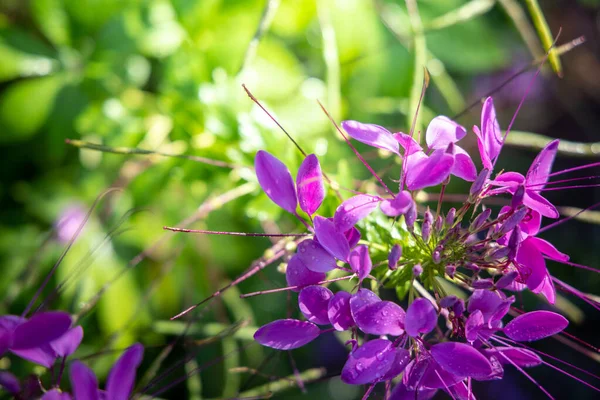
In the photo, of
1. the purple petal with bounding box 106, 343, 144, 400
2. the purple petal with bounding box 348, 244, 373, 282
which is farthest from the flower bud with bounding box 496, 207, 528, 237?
the purple petal with bounding box 106, 343, 144, 400

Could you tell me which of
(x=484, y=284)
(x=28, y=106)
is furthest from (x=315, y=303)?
(x=28, y=106)

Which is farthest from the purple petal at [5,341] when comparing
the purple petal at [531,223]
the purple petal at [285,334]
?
the purple petal at [531,223]

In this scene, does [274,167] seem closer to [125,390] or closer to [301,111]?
[125,390]

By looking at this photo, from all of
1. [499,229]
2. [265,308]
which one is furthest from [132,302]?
[499,229]

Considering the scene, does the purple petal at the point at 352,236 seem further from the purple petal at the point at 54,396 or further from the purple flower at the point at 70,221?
the purple flower at the point at 70,221

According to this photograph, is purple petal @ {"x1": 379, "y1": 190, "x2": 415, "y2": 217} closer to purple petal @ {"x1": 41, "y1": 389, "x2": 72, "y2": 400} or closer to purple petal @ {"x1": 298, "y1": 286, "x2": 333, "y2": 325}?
purple petal @ {"x1": 298, "y1": 286, "x2": 333, "y2": 325}

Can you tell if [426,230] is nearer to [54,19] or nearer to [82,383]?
[82,383]

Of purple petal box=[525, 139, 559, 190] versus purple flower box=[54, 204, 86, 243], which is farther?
purple flower box=[54, 204, 86, 243]

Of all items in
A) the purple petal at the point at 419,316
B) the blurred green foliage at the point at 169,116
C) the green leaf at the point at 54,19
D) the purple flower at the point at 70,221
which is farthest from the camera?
the purple flower at the point at 70,221
